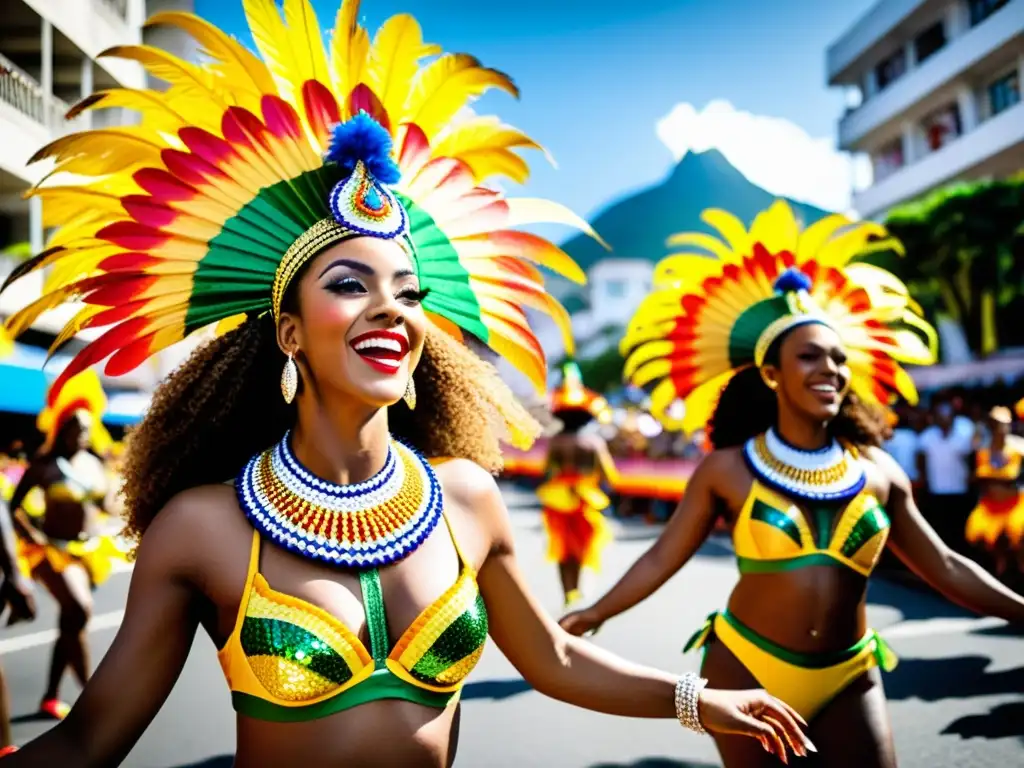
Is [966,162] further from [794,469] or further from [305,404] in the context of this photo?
[305,404]

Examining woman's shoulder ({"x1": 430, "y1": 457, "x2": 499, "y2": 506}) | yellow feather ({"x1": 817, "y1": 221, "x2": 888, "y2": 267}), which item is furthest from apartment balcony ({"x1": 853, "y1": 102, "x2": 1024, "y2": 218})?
woman's shoulder ({"x1": 430, "y1": 457, "x2": 499, "y2": 506})

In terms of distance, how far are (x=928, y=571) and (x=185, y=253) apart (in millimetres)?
2920

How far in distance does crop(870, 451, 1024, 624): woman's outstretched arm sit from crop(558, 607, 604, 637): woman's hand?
49.0 inches

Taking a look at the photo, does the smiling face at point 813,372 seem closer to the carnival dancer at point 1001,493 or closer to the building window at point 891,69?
the carnival dancer at point 1001,493

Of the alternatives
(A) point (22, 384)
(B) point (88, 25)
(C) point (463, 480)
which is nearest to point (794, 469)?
(C) point (463, 480)

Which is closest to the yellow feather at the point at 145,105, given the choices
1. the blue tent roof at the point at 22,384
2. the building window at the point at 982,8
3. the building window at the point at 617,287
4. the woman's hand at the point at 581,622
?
the woman's hand at the point at 581,622

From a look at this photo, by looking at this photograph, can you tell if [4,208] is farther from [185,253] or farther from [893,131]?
[893,131]

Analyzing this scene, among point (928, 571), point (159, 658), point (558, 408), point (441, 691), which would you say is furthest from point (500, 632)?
point (558, 408)

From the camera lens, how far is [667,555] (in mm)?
3650

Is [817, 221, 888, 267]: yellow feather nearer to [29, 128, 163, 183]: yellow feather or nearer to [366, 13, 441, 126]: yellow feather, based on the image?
[366, 13, 441, 126]: yellow feather

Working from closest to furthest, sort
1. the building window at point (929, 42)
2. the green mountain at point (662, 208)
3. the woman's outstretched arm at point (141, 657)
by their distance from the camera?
1. the woman's outstretched arm at point (141, 657)
2. the building window at point (929, 42)
3. the green mountain at point (662, 208)

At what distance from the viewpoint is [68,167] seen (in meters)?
2.07

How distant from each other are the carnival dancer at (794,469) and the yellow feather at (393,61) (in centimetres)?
194

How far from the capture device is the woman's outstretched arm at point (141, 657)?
73.2 inches
